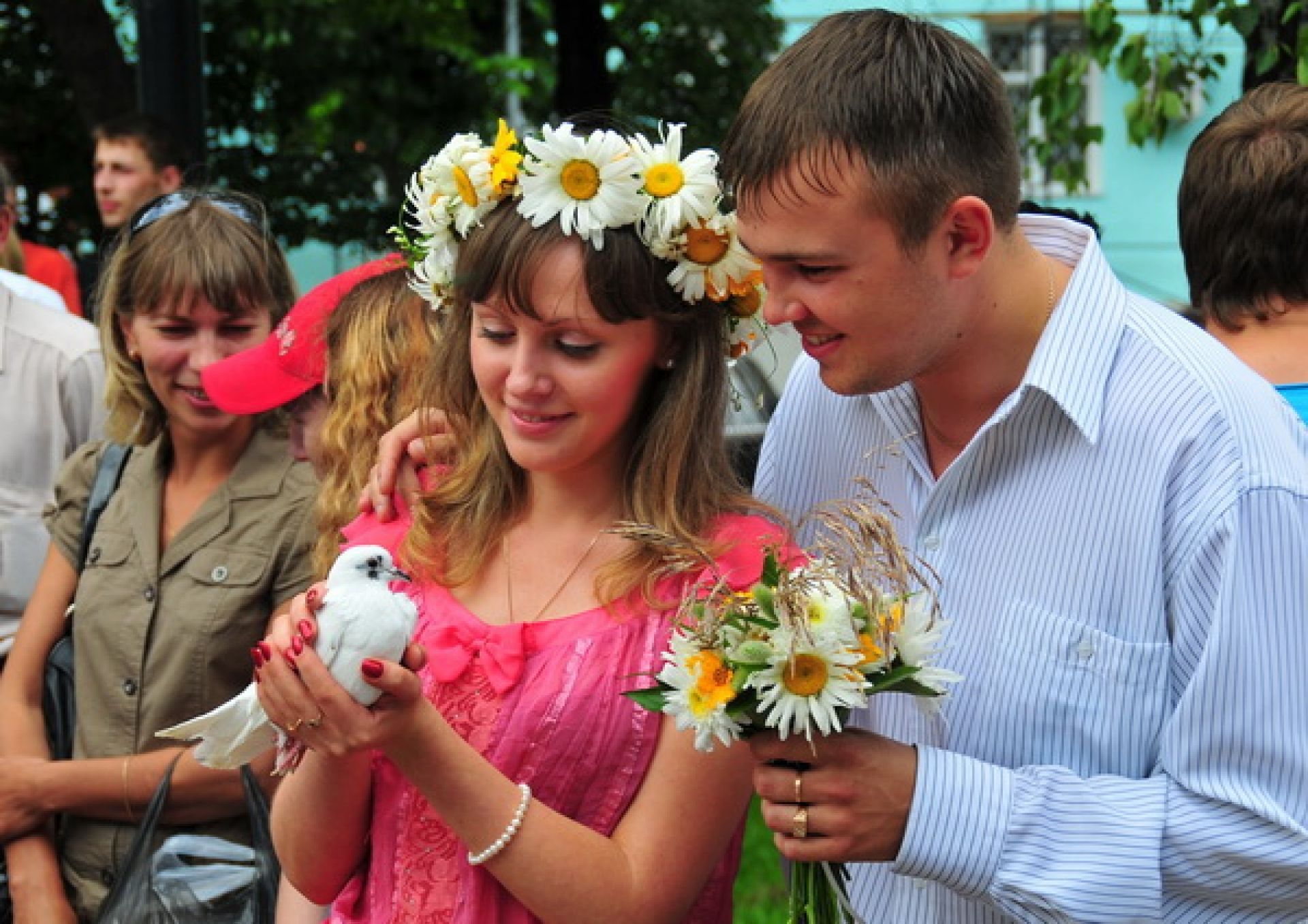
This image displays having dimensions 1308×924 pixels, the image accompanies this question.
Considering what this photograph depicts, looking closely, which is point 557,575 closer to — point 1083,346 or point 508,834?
point 508,834

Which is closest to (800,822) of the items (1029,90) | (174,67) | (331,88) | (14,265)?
(174,67)

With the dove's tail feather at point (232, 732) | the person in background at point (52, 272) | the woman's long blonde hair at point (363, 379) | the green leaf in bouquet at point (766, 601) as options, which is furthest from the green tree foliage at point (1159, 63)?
the person in background at point (52, 272)

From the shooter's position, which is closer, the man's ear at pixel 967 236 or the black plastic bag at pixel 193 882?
the man's ear at pixel 967 236

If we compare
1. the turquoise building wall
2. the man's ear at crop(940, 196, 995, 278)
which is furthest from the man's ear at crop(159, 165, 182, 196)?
the turquoise building wall

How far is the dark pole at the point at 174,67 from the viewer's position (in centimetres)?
685

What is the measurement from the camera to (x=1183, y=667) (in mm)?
2436

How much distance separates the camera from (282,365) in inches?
153

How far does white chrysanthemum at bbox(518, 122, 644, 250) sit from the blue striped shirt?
73 cm

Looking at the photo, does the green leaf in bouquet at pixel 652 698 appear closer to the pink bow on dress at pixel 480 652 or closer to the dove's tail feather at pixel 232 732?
the pink bow on dress at pixel 480 652

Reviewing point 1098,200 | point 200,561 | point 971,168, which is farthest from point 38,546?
point 1098,200

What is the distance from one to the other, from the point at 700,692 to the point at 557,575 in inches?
27.3

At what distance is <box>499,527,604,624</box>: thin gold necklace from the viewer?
9.62 ft

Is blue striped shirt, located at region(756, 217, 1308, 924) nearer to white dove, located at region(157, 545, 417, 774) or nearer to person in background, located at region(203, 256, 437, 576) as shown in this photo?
white dove, located at region(157, 545, 417, 774)

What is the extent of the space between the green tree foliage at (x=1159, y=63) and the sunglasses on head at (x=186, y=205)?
3160mm
